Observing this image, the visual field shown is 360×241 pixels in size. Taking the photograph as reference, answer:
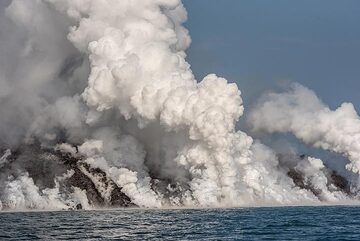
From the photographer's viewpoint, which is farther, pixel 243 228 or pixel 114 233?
pixel 243 228

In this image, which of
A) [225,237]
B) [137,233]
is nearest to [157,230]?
[137,233]

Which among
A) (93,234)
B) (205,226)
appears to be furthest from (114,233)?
(205,226)

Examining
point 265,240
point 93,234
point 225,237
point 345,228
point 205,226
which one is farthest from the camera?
point 205,226

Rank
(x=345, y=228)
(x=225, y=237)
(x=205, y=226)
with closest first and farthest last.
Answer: (x=225, y=237)
(x=345, y=228)
(x=205, y=226)

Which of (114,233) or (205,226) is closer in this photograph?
(114,233)

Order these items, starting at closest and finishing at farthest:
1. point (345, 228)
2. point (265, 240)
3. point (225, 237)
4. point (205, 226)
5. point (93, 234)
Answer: point (265, 240)
point (225, 237)
point (93, 234)
point (345, 228)
point (205, 226)

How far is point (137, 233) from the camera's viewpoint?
151 m

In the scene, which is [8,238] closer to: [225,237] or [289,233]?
[225,237]

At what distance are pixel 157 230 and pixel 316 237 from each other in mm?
40702

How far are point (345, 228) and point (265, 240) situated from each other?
36797mm

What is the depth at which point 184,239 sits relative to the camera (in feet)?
432

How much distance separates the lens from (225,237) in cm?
13438

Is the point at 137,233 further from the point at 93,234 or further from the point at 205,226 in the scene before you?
the point at 205,226

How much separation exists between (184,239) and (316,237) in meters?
24.7
